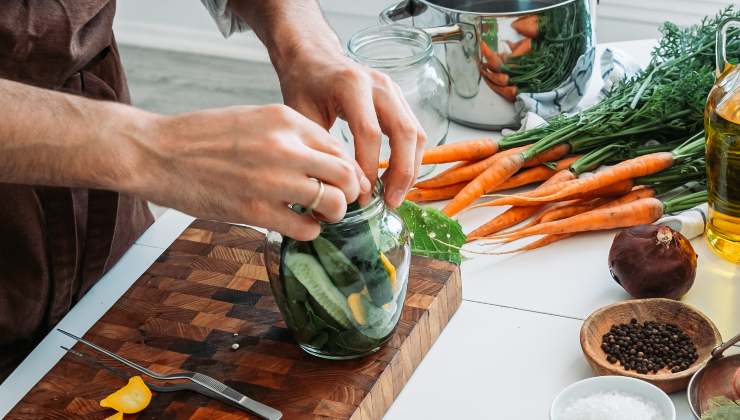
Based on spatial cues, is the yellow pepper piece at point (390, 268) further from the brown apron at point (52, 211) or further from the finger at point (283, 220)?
the brown apron at point (52, 211)

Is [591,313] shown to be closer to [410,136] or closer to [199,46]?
[410,136]

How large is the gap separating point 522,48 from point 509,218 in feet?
0.98

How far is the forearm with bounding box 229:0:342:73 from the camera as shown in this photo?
4.17ft

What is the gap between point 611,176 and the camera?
1.47 m

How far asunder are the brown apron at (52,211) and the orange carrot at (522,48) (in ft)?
2.06

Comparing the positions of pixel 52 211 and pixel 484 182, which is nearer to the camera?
pixel 52 211

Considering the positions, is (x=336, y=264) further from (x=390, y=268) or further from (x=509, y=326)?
(x=509, y=326)

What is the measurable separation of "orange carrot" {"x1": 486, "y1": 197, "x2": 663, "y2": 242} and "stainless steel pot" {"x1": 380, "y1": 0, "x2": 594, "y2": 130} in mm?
320

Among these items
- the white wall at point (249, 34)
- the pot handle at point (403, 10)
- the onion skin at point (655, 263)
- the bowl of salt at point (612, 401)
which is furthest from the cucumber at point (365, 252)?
the white wall at point (249, 34)

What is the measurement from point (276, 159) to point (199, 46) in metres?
3.39

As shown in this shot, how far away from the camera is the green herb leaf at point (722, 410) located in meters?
0.92

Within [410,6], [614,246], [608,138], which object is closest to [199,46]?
[410,6]

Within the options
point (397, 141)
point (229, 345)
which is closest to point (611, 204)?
point (397, 141)

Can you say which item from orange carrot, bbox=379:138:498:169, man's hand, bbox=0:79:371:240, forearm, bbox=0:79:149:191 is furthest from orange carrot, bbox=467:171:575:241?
forearm, bbox=0:79:149:191
